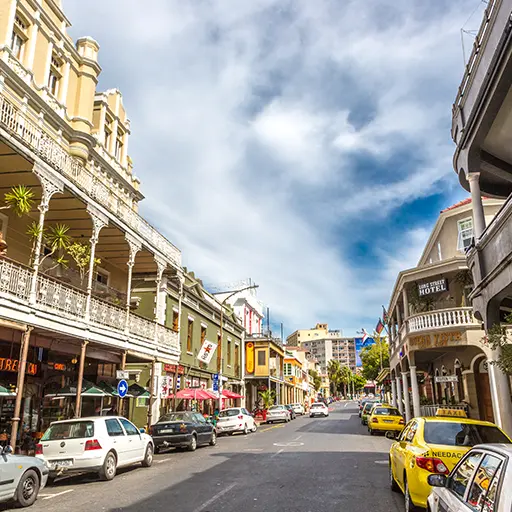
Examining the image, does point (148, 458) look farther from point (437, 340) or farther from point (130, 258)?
point (437, 340)

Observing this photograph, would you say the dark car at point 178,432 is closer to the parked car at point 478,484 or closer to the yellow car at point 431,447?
the yellow car at point 431,447

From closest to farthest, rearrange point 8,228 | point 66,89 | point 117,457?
point 117,457 → point 8,228 → point 66,89

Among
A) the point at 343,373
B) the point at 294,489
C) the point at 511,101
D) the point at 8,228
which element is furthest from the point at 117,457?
the point at 343,373

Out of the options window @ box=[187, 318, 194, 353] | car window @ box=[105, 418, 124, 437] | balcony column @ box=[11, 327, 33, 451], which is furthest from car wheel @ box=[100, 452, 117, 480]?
window @ box=[187, 318, 194, 353]

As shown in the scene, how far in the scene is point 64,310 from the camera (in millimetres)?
15820

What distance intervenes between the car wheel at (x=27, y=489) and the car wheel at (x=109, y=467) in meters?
2.31

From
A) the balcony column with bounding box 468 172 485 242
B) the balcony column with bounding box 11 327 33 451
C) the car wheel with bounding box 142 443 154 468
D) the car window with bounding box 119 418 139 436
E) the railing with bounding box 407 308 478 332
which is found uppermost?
the balcony column with bounding box 468 172 485 242

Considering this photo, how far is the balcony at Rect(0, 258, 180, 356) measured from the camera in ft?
44.7

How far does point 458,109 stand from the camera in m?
13.0

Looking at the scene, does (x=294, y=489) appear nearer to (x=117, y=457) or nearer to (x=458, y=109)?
(x=117, y=457)

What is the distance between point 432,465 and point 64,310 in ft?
40.7

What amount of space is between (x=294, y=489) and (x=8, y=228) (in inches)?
502

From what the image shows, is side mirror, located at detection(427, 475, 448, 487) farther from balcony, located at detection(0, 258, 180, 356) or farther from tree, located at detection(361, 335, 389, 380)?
tree, located at detection(361, 335, 389, 380)

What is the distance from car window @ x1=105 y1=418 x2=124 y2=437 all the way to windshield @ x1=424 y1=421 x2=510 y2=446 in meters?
7.87
